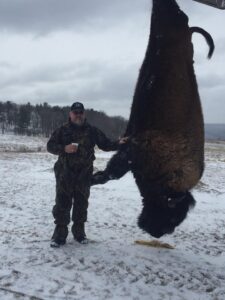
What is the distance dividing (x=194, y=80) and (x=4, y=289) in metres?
3.26

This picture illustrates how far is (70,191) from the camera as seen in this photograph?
6.47m

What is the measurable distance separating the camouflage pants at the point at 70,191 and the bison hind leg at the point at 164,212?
126cm

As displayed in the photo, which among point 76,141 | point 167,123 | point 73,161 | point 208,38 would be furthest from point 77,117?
point 208,38

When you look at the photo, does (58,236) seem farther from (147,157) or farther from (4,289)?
(147,157)

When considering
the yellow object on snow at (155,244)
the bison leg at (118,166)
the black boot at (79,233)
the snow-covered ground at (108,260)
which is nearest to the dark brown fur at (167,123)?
the bison leg at (118,166)

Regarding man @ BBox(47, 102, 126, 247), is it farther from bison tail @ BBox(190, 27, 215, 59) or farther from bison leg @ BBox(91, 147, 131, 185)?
bison tail @ BBox(190, 27, 215, 59)

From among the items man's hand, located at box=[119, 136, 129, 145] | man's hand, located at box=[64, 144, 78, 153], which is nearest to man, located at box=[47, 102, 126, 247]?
man's hand, located at box=[64, 144, 78, 153]

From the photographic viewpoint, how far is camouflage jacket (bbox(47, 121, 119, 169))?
638 cm

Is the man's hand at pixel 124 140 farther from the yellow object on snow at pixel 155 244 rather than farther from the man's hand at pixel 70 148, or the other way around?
the yellow object on snow at pixel 155 244

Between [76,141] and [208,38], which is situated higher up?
Result: [208,38]

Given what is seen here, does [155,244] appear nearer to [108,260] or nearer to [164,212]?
[108,260]

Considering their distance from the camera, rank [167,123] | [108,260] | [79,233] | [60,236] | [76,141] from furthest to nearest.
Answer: [79,233], [60,236], [76,141], [108,260], [167,123]

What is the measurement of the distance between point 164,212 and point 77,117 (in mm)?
1986

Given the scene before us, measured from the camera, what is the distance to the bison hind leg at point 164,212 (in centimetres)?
535
